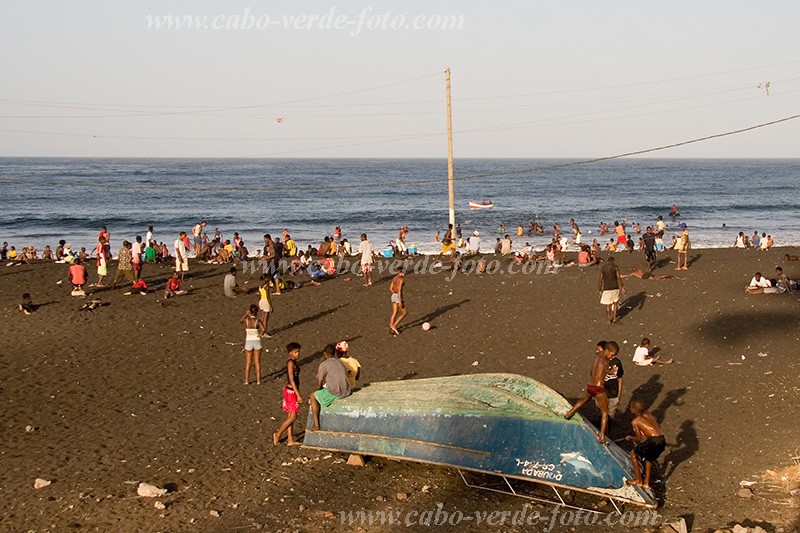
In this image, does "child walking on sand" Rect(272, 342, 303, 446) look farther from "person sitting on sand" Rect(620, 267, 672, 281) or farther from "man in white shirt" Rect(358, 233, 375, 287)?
"person sitting on sand" Rect(620, 267, 672, 281)

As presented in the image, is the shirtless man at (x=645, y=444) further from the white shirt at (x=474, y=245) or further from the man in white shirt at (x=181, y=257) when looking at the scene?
the white shirt at (x=474, y=245)

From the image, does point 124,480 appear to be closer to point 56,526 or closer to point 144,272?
point 56,526

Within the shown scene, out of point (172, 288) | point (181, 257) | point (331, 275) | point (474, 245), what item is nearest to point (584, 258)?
point (474, 245)

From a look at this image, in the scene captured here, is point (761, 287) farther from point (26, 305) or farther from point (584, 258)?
point (26, 305)

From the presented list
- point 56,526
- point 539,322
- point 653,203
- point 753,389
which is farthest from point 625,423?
point 653,203

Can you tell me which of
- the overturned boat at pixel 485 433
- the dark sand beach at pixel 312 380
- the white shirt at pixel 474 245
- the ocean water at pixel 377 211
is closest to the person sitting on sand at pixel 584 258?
the dark sand beach at pixel 312 380

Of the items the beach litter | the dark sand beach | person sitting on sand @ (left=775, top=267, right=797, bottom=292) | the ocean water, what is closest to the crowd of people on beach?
person sitting on sand @ (left=775, top=267, right=797, bottom=292)

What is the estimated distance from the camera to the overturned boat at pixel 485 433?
10.0m

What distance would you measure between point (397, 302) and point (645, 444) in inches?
370

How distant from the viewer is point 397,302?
18.8 metres

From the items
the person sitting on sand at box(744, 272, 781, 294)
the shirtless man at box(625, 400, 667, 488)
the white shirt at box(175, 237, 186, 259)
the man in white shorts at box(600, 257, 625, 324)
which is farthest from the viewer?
the white shirt at box(175, 237, 186, 259)

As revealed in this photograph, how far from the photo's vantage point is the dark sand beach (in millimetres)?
10375

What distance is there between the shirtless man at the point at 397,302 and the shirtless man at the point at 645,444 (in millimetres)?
8887

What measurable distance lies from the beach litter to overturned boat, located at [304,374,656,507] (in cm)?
218
